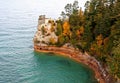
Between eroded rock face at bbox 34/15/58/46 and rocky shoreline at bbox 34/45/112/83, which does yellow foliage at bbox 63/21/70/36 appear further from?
rocky shoreline at bbox 34/45/112/83

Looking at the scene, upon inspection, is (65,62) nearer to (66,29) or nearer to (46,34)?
(66,29)

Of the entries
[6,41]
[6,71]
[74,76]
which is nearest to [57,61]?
[74,76]

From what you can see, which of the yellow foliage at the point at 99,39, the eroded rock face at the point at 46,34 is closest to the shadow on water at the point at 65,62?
the eroded rock face at the point at 46,34

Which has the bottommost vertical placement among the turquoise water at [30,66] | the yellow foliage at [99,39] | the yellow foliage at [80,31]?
the turquoise water at [30,66]

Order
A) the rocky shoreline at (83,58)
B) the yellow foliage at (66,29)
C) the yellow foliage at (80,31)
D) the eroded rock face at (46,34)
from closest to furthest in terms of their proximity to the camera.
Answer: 1. the rocky shoreline at (83,58)
2. the yellow foliage at (80,31)
3. the yellow foliage at (66,29)
4. the eroded rock face at (46,34)

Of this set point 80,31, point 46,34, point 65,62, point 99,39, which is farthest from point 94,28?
point 46,34

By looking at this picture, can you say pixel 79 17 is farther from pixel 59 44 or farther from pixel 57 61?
pixel 57 61

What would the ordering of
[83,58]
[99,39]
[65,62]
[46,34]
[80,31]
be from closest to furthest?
[99,39] → [83,58] → [65,62] → [80,31] → [46,34]

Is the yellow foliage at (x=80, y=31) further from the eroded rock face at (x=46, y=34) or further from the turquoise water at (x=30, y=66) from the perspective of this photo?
the turquoise water at (x=30, y=66)
